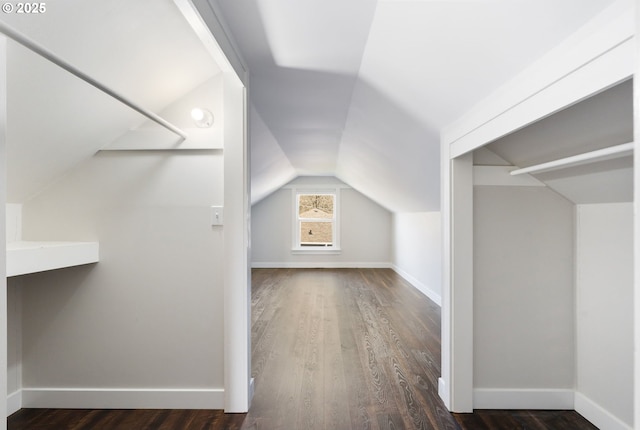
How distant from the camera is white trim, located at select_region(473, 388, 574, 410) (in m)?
1.94

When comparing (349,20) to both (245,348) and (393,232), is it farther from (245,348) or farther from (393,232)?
(393,232)

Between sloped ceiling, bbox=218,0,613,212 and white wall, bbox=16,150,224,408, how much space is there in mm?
748

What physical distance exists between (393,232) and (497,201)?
5.06m

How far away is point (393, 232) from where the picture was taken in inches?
275

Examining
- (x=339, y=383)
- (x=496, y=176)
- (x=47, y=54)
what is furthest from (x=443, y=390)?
(x=47, y=54)

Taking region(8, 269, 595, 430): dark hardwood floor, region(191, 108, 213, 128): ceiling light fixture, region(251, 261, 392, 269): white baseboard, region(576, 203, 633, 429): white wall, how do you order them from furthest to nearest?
region(251, 261, 392, 269): white baseboard, region(191, 108, 213, 128): ceiling light fixture, region(8, 269, 595, 430): dark hardwood floor, region(576, 203, 633, 429): white wall

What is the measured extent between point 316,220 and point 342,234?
2.11 ft

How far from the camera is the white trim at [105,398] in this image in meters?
1.95

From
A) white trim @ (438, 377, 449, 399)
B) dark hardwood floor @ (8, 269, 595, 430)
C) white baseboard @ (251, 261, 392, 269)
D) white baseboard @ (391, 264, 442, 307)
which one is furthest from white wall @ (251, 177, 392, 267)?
white trim @ (438, 377, 449, 399)

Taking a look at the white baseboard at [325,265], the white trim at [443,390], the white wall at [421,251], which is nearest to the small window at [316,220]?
the white baseboard at [325,265]

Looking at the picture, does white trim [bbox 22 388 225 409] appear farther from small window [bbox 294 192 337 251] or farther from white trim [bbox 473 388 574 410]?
small window [bbox 294 192 337 251]

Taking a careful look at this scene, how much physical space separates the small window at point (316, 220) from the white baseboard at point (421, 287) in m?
1.67

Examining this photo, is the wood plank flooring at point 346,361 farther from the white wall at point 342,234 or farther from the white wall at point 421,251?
the white wall at point 342,234

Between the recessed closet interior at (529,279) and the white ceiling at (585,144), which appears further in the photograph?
the recessed closet interior at (529,279)
